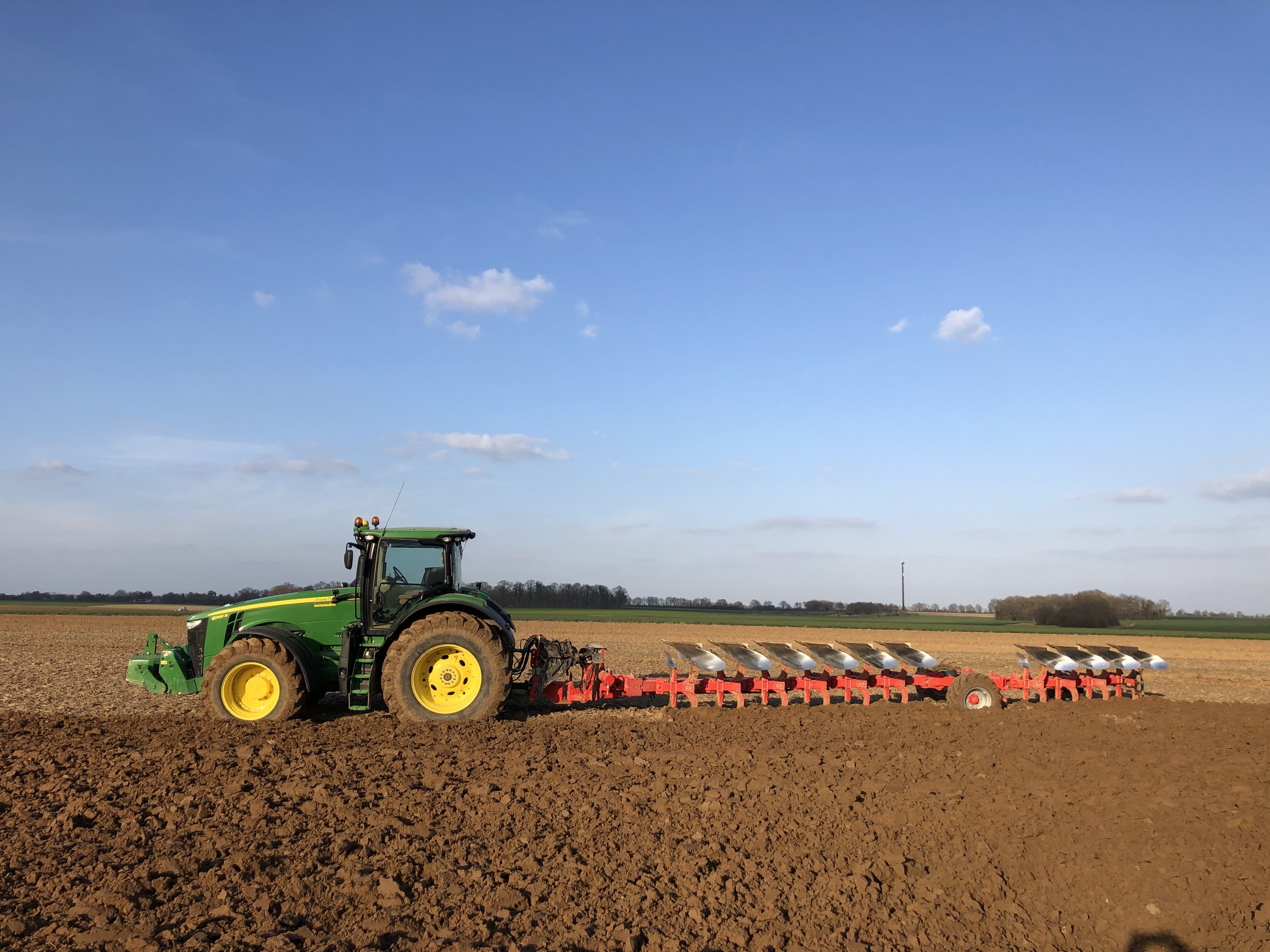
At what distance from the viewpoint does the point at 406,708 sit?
9797mm

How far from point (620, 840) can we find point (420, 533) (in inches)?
231

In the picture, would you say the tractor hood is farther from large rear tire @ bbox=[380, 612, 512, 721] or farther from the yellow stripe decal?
large rear tire @ bbox=[380, 612, 512, 721]

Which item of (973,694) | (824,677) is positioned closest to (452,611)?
(824,677)

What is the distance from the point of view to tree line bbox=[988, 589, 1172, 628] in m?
70.6

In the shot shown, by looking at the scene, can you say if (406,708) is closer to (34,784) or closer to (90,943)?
(34,784)

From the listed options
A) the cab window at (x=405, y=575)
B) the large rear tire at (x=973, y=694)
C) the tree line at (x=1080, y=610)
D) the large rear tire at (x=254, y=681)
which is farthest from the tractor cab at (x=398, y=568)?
the tree line at (x=1080, y=610)

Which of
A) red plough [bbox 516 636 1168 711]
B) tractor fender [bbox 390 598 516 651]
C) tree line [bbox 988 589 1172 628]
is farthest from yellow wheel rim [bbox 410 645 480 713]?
tree line [bbox 988 589 1172 628]

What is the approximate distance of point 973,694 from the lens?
1241cm

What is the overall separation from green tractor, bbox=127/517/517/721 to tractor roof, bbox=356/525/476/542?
1 centimetres

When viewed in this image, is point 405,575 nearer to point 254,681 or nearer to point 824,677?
point 254,681

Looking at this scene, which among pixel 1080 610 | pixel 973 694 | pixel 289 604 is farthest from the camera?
pixel 1080 610

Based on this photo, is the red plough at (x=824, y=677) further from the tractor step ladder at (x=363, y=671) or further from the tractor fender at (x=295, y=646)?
the tractor fender at (x=295, y=646)

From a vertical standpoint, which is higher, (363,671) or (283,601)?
(283,601)

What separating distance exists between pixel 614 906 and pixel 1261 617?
453 feet
